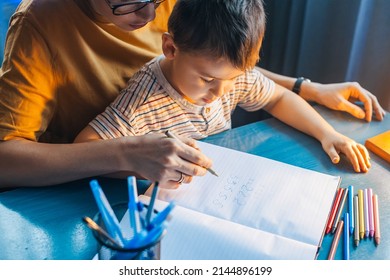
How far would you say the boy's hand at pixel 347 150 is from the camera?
0.92 m

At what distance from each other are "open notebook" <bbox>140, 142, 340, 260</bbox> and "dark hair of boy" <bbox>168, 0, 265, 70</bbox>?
215 millimetres

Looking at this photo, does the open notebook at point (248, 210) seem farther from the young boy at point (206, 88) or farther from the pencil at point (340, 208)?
the young boy at point (206, 88)

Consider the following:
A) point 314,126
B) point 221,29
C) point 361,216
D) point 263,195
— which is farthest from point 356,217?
point 221,29

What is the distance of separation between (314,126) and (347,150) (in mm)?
110

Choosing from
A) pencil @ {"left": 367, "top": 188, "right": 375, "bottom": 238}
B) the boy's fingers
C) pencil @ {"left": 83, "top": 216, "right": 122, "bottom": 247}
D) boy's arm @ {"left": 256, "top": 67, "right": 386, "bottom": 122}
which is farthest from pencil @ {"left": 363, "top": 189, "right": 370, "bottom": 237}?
pencil @ {"left": 83, "top": 216, "right": 122, "bottom": 247}

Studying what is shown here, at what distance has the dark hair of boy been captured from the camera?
0.82 metres

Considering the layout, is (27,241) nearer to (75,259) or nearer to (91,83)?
(75,259)

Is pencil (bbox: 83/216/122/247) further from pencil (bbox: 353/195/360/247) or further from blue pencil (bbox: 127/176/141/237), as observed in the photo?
pencil (bbox: 353/195/360/247)

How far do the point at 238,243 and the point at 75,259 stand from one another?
0.27m

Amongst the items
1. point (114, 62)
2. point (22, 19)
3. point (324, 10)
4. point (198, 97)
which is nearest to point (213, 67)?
point (198, 97)

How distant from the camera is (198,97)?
3.12ft

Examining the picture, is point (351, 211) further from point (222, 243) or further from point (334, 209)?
point (222, 243)

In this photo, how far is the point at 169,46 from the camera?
35.6 inches
